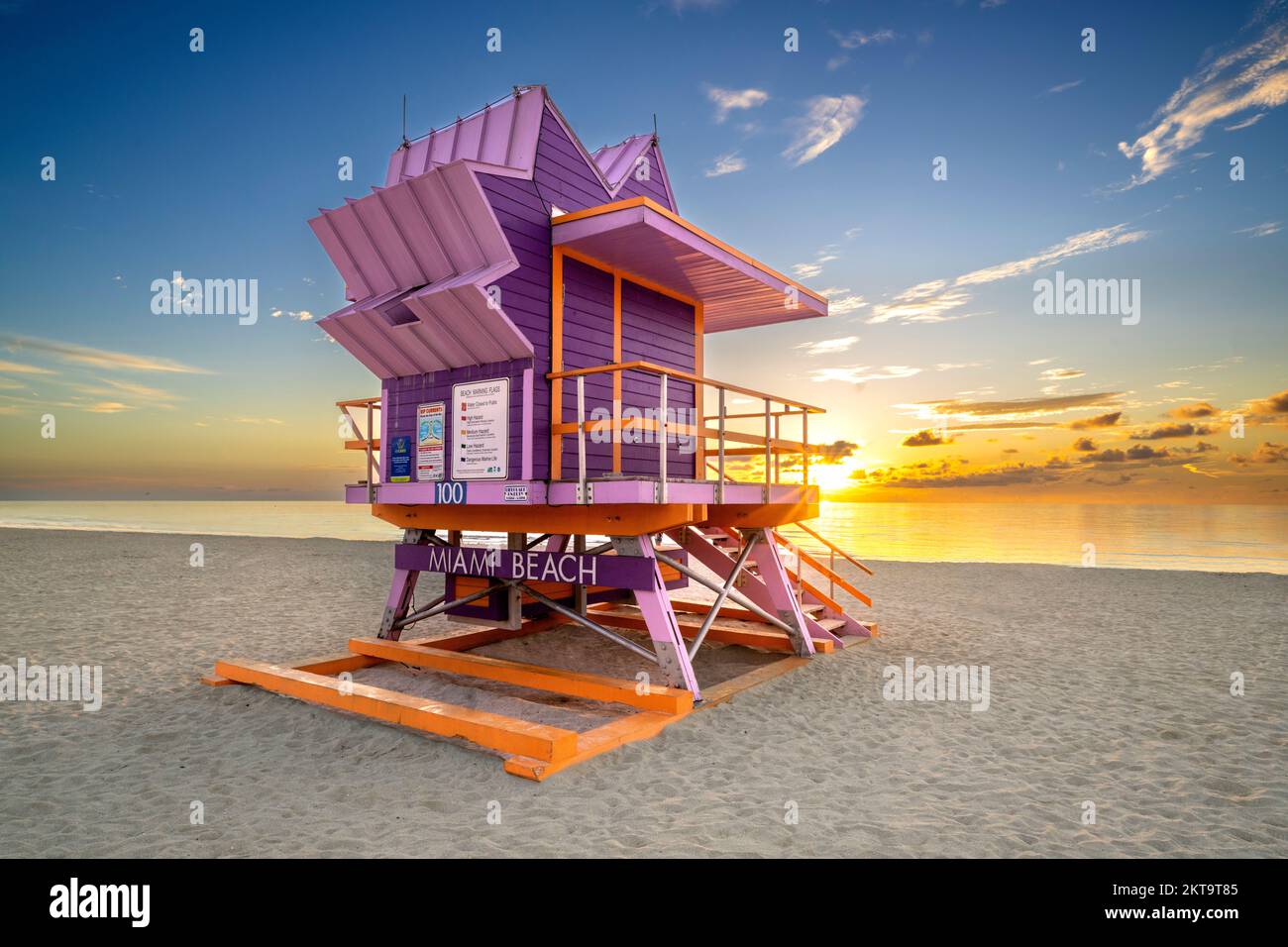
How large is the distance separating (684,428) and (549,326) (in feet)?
6.55

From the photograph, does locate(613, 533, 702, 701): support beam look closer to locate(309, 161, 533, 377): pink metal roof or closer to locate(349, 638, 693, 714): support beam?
locate(349, 638, 693, 714): support beam

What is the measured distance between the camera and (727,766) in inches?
229

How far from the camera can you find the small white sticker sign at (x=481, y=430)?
26.3 feet

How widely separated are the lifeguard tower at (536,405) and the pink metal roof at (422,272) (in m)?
0.02

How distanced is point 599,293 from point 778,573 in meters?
4.47

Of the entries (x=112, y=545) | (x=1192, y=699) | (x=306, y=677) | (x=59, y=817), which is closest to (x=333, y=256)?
(x=306, y=677)

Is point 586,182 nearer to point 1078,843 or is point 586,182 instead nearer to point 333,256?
point 333,256

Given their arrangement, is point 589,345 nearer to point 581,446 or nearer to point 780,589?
point 581,446

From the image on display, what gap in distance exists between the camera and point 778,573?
33.1 feet

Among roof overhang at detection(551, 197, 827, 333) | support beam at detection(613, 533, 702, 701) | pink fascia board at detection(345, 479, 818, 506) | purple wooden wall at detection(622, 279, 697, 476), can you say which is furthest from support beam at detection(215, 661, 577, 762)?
roof overhang at detection(551, 197, 827, 333)

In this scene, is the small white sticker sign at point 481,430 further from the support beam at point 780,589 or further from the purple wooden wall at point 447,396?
the support beam at point 780,589

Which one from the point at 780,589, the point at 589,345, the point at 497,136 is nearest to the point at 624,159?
the point at 497,136

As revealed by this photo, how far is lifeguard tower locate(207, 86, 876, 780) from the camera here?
750 centimetres

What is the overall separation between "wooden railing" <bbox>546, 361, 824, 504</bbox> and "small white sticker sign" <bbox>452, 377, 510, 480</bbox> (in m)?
0.54
